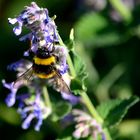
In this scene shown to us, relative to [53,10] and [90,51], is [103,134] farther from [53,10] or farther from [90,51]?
[53,10]

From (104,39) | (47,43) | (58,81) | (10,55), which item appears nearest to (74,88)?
(58,81)

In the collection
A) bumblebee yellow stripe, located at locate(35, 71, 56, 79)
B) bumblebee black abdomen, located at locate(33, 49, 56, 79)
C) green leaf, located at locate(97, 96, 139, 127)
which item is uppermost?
bumblebee black abdomen, located at locate(33, 49, 56, 79)

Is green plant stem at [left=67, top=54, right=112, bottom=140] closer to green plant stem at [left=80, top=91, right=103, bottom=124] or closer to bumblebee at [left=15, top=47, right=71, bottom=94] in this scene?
green plant stem at [left=80, top=91, right=103, bottom=124]

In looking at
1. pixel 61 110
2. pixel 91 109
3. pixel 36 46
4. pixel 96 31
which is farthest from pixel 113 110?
pixel 96 31

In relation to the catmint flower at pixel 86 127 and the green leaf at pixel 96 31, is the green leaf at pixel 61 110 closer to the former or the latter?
the catmint flower at pixel 86 127

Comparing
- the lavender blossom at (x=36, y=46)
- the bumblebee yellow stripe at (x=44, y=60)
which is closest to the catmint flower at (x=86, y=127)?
the lavender blossom at (x=36, y=46)

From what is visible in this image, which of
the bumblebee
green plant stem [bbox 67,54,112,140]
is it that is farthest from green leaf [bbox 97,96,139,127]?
the bumblebee

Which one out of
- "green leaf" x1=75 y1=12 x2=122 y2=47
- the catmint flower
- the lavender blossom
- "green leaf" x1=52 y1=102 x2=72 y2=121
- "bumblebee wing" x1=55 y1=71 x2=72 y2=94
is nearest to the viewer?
the lavender blossom
